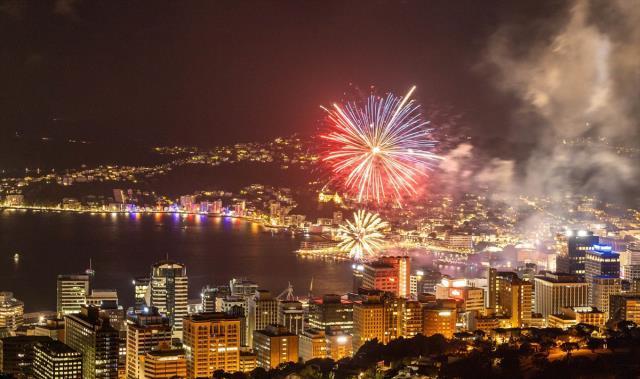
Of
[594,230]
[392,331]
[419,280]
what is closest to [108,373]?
[392,331]

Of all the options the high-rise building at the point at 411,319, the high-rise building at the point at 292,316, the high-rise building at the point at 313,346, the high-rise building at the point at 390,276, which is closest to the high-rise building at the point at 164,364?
the high-rise building at the point at 313,346

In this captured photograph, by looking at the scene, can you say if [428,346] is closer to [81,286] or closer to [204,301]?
[204,301]

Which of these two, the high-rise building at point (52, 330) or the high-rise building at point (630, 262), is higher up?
the high-rise building at point (630, 262)

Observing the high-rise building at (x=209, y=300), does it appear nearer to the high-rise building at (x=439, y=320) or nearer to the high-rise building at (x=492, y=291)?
the high-rise building at (x=439, y=320)

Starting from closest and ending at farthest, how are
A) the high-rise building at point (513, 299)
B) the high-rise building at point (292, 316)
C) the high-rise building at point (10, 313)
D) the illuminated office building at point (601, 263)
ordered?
the high-rise building at point (292, 316), the high-rise building at point (513, 299), the high-rise building at point (10, 313), the illuminated office building at point (601, 263)

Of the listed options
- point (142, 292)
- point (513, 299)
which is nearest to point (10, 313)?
point (142, 292)

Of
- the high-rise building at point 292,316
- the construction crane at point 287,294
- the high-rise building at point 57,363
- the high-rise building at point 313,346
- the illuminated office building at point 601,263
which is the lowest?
the high-rise building at point 57,363
